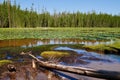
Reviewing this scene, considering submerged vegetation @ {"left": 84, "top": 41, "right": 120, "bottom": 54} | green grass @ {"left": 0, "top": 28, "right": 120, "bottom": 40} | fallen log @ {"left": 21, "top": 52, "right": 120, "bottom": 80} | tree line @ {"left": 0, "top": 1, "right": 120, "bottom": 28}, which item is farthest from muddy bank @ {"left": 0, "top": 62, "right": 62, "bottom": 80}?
tree line @ {"left": 0, "top": 1, "right": 120, "bottom": 28}

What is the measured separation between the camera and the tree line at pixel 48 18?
326 feet

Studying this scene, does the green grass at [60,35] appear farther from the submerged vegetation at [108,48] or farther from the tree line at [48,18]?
the tree line at [48,18]

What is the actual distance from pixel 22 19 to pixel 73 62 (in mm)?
91628

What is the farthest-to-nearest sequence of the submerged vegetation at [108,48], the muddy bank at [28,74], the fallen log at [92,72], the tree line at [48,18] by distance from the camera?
the tree line at [48,18], the submerged vegetation at [108,48], the muddy bank at [28,74], the fallen log at [92,72]

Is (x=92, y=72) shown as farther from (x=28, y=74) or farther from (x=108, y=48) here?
(x=108, y=48)

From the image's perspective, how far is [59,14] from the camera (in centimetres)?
14412

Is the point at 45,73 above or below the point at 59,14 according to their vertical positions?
below

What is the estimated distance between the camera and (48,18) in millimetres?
125375

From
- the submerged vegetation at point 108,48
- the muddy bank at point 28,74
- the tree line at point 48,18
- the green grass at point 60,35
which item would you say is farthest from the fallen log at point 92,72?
the tree line at point 48,18

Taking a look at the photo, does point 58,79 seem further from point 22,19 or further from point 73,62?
point 22,19

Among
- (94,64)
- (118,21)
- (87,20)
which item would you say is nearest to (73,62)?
(94,64)

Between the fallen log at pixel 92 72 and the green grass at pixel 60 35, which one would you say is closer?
the fallen log at pixel 92 72

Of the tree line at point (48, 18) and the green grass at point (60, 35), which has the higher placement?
the tree line at point (48, 18)

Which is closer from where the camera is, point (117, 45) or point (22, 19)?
point (117, 45)
